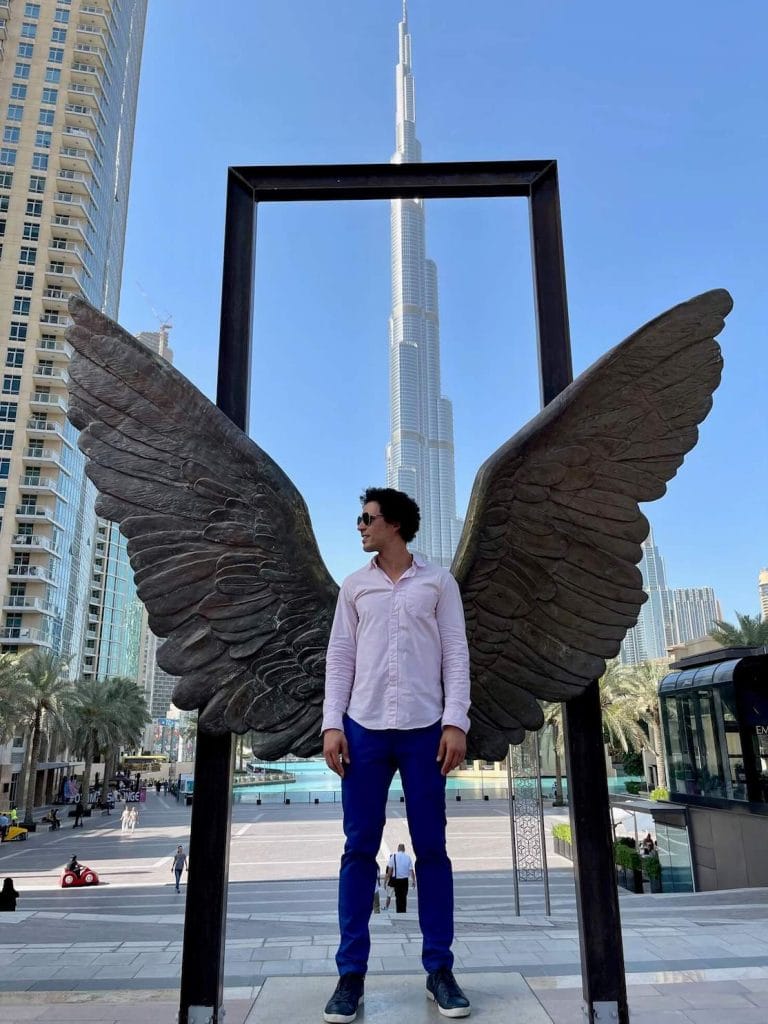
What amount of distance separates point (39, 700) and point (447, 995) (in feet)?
114

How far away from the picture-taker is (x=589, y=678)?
3592 millimetres

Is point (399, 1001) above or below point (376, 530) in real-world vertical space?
below

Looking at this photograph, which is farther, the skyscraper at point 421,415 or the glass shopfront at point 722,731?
the glass shopfront at point 722,731

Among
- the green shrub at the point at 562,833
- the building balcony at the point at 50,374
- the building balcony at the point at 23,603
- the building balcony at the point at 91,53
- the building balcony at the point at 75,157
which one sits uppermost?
the building balcony at the point at 91,53

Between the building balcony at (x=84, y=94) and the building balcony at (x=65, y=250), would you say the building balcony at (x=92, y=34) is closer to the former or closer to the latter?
the building balcony at (x=84, y=94)

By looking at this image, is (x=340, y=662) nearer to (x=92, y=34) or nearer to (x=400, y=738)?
(x=400, y=738)

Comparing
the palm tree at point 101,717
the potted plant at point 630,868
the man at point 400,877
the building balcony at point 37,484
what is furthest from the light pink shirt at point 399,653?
the building balcony at point 37,484

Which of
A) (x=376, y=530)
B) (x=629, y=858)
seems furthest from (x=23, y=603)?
(x=376, y=530)

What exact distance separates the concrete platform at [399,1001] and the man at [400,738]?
89mm

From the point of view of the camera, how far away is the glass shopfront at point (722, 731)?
16688 millimetres

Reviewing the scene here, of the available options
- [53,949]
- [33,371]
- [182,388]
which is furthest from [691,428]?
[33,371]

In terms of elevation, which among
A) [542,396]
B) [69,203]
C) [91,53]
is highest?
[91,53]

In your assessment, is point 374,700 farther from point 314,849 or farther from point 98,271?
point 98,271

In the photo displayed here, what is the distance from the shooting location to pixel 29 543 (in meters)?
48.0
